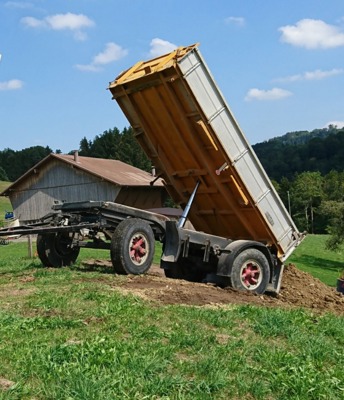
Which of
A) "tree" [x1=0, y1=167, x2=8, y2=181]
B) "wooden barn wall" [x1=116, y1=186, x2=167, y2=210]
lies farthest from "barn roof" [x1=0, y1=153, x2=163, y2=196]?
"tree" [x1=0, y1=167, x2=8, y2=181]

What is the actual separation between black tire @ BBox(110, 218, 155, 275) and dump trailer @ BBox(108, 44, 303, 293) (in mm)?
357

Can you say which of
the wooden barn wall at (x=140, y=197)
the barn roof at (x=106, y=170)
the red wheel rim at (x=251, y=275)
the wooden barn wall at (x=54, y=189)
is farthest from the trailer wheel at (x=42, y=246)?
the wooden barn wall at (x=54, y=189)

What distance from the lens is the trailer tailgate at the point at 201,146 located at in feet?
30.0

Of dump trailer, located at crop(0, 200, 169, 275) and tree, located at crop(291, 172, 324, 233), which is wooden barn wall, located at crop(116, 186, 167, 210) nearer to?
dump trailer, located at crop(0, 200, 169, 275)

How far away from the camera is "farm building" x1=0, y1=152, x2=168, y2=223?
40.6 meters

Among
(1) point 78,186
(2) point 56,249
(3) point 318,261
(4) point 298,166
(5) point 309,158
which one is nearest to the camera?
(2) point 56,249

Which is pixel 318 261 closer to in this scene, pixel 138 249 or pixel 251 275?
pixel 251 275

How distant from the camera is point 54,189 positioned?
4519 centimetres

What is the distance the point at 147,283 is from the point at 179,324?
9.66 feet

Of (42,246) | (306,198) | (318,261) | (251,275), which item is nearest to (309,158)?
(306,198)

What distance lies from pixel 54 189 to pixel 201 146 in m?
37.0

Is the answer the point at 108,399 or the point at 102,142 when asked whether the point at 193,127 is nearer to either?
the point at 108,399

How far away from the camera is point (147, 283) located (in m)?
8.92

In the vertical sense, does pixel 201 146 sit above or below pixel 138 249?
above
